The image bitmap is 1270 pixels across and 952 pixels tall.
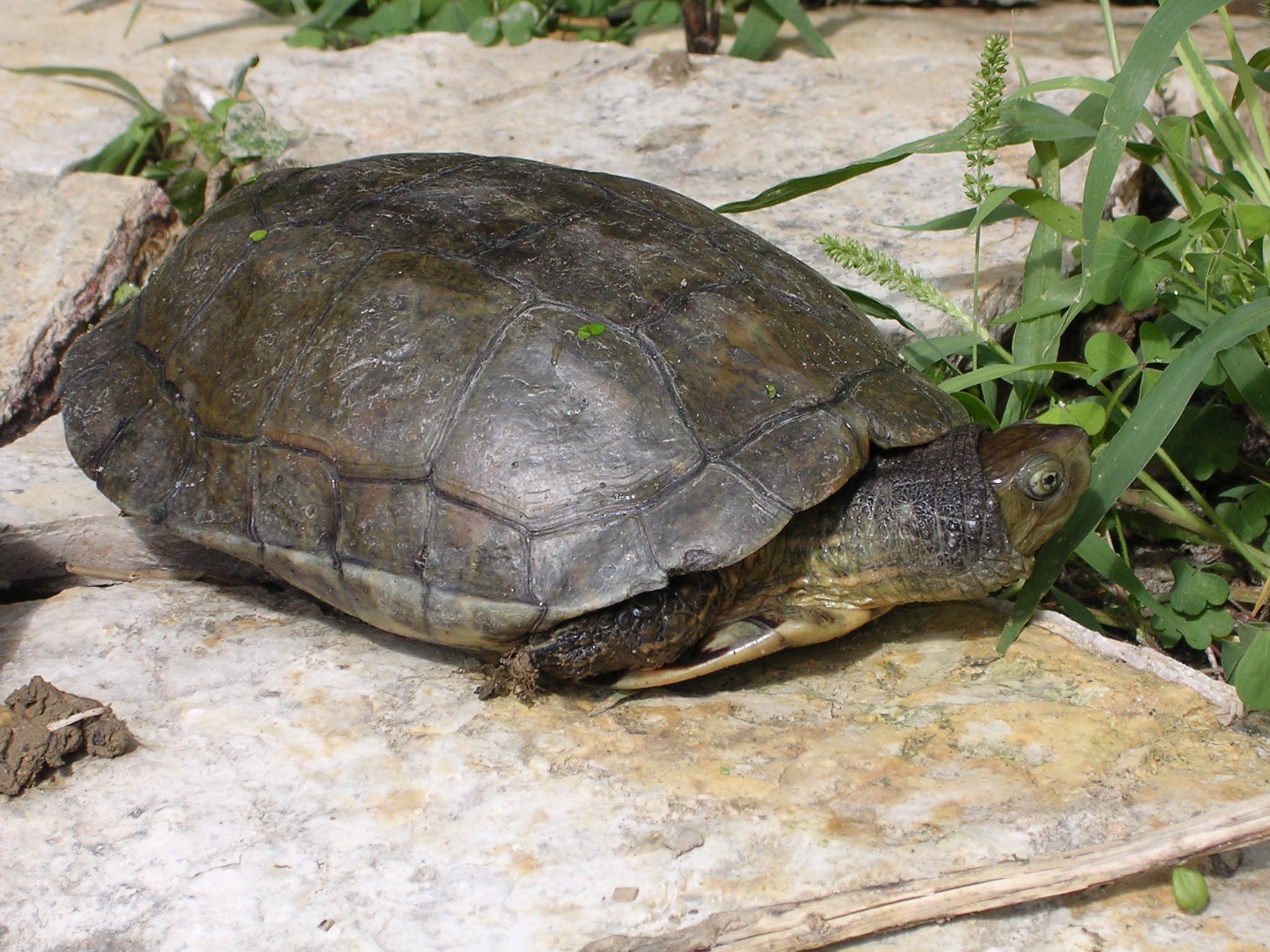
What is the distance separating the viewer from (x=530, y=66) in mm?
5344

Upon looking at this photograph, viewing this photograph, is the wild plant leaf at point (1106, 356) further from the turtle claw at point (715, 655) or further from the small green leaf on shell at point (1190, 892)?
the small green leaf on shell at point (1190, 892)

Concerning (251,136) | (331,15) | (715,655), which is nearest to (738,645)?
(715,655)

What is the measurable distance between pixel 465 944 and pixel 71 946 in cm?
67

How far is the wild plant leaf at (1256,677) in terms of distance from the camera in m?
2.42

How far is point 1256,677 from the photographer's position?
95.4 inches

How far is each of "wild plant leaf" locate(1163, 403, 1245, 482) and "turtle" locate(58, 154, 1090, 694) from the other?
0.77 m

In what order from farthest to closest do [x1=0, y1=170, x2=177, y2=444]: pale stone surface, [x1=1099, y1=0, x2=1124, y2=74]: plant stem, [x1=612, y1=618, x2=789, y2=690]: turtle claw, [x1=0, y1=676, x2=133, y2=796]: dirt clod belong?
[x1=0, y1=170, x2=177, y2=444]: pale stone surface < [x1=1099, y1=0, x2=1124, y2=74]: plant stem < [x1=612, y1=618, x2=789, y2=690]: turtle claw < [x1=0, y1=676, x2=133, y2=796]: dirt clod

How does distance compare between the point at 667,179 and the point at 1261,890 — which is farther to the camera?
the point at 667,179

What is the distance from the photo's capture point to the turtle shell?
2.39m

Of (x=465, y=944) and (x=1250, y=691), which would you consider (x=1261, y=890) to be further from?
(x=465, y=944)

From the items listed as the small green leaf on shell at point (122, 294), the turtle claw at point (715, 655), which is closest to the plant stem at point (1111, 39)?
the turtle claw at point (715, 655)

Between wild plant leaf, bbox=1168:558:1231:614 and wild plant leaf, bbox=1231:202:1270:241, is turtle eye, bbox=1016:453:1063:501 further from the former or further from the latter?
wild plant leaf, bbox=1231:202:1270:241

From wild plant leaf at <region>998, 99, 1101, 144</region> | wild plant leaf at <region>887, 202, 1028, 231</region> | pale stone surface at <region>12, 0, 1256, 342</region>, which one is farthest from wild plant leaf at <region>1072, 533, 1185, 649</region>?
pale stone surface at <region>12, 0, 1256, 342</region>

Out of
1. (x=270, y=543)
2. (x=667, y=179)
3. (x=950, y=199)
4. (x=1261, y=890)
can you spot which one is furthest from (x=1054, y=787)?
(x=667, y=179)
